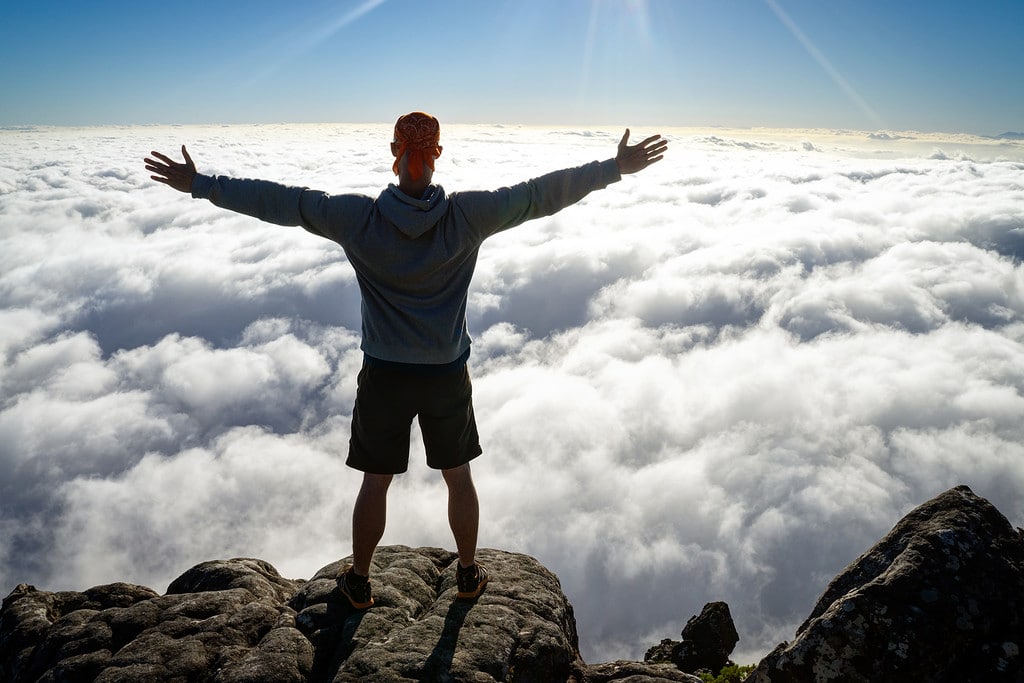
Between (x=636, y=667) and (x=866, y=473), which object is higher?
(x=866, y=473)

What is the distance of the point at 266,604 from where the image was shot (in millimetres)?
5664

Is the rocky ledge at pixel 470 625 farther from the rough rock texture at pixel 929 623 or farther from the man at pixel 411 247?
the man at pixel 411 247

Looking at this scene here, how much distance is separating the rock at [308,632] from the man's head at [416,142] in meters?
3.71

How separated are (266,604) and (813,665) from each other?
4823mm

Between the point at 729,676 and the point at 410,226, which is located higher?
the point at 410,226

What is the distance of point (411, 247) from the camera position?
12.9ft

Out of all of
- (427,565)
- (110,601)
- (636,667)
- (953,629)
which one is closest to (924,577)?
(953,629)

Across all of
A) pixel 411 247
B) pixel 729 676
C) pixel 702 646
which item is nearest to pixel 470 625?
pixel 729 676

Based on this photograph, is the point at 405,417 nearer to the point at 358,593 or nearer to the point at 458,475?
the point at 458,475

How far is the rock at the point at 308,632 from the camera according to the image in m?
4.50

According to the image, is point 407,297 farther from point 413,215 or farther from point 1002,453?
point 1002,453

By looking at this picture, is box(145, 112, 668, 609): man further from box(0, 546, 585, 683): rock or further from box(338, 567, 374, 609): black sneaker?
box(0, 546, 585, 683): rock

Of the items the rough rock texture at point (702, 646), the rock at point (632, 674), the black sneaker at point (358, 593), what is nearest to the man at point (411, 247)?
the black sneaker at point (358, 593)

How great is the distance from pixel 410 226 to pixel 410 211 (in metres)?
0.11
